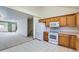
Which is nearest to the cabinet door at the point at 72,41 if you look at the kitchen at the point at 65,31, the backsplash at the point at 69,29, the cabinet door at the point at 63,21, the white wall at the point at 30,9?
the kitchen at the point at 65,31

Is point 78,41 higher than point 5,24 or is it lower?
lower

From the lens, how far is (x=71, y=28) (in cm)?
457

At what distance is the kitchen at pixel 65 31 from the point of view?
3838 millimetres

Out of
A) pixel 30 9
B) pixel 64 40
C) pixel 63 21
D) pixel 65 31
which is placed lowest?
pixel 64 40

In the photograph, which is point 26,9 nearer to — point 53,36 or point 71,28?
point 53,36

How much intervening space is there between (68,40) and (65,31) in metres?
0.88

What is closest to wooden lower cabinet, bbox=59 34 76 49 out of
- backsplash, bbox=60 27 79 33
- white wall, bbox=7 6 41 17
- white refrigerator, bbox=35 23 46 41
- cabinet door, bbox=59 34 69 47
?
cabinet door, bbox=59 34 69 47

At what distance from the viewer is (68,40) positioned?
13.4ft

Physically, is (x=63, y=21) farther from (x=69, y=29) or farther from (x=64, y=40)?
(x=64, y=40)

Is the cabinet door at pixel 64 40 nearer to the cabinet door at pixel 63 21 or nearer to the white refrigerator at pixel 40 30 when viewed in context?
the cabinet door at pixel 63 21

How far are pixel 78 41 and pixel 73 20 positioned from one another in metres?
1.04

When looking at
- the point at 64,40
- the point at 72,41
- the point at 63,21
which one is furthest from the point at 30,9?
the point at 72,41
